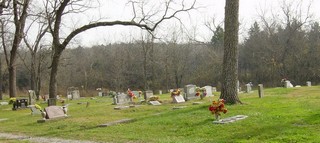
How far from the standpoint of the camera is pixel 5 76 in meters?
60.9

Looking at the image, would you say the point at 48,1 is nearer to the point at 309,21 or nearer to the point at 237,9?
the point at 237,9

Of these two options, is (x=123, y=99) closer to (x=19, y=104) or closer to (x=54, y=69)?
(x=54, y=69)

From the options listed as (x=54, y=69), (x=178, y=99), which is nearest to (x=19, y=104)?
(x=54, y=69)

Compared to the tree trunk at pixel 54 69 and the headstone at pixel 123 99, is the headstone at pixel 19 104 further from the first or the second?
the headstone at pixel 123 99

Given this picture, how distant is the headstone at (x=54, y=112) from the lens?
15.8 meters

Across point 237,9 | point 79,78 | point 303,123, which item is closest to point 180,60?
point 79,78

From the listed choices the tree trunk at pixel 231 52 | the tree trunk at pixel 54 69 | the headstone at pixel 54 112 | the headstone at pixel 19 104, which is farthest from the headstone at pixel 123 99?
the tree trunk at pixel 231 52

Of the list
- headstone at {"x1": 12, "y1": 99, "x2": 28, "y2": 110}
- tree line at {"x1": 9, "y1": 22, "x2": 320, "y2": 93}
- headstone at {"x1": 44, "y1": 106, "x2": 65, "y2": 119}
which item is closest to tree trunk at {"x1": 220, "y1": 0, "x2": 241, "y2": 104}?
headstone at {"x1": 44, "y1": 106, "x2": 65, "y2": 119}

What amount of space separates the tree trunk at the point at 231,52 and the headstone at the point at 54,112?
24.3 ft

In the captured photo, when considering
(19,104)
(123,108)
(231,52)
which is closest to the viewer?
(231,52)

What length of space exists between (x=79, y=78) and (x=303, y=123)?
2174 inches

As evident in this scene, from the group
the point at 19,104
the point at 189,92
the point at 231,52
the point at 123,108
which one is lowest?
the point at 123,108

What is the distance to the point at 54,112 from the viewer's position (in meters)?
16.1

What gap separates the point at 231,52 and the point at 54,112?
8124 mm
